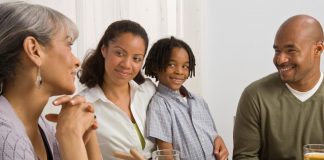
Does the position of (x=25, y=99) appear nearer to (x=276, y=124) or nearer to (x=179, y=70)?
(x=179, y=70)

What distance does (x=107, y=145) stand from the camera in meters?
1.60

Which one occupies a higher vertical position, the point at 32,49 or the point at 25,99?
the point at 32,49

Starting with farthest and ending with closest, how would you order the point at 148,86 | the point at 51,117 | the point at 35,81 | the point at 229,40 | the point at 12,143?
the point at 229,40
the point at 148,86
the point at 51,117
the point at 35,81
the point at 12,143

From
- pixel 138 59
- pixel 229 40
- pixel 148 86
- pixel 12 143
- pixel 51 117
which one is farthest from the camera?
pixel 229 40

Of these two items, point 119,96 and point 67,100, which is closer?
point 67,100

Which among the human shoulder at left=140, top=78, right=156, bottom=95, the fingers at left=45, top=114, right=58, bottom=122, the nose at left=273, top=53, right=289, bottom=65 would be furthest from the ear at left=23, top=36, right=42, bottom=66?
the nose at left=273, top=53, right=289, bottom=65

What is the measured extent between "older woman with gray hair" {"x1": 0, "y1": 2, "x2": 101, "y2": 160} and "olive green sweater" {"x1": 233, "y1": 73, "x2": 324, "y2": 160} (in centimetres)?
80

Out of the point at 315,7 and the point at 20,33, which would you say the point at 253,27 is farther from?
the point at 20,33

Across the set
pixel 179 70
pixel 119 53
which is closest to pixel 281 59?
pixel 179 70

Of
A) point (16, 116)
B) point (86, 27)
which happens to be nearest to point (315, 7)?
point (86, 27)

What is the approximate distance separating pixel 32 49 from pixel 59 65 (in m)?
0.10

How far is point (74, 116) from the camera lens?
1.17 meters

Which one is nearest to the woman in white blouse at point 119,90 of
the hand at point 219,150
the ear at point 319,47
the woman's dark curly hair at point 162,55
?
the woman's dark curly hair at point 162,55

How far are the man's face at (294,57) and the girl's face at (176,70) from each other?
44 cm
